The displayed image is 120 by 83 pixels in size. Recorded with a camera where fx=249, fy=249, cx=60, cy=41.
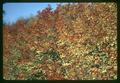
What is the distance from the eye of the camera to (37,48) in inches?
97.7

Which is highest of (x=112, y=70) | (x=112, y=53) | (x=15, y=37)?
(x=15, y=37)

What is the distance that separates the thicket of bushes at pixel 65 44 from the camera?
8.02ft

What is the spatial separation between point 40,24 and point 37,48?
0.80 feet

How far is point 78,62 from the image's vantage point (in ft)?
8.09

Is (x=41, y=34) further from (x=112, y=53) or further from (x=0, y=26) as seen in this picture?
(x=112, y=53)

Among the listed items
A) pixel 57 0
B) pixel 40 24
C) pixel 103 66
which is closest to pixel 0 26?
pixel 40 24

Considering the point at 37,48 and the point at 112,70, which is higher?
the point at 37,48

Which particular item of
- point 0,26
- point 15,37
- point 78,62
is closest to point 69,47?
point 78,62

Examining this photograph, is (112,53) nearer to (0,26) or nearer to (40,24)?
(40,24)

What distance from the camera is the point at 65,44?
249 centimetres

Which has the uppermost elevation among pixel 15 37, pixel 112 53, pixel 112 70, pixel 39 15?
pixel 39 15

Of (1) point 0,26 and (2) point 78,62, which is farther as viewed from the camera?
(2) point 78,62

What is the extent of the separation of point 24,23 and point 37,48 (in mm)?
285

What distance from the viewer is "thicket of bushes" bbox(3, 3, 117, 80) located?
2443 millimetres
